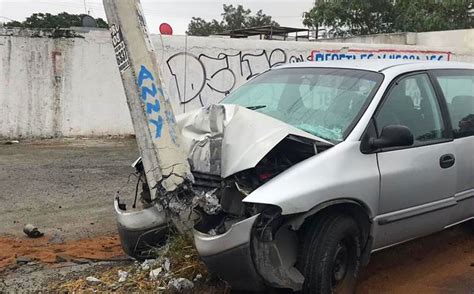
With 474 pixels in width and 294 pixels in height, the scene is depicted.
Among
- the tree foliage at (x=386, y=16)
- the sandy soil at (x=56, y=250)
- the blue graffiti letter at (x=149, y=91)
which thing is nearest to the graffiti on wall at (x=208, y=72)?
the sandy soil at (x=56, y=250)

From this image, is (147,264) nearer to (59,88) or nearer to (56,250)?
(56,250)

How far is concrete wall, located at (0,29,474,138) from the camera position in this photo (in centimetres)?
1082

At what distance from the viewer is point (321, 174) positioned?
11.2ft

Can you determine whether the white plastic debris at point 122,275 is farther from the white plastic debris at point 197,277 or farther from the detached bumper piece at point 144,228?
the white plastic debris at point 197,277

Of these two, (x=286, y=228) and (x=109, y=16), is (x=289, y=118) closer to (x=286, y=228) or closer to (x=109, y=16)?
(x=286, y=228)

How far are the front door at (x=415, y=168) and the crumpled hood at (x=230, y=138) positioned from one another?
693 mm

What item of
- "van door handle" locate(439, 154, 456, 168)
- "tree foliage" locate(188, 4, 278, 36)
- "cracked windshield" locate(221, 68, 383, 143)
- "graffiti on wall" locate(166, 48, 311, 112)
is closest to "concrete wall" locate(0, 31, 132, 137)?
"graffiti on wall" locate(166, 48, 311, 112)

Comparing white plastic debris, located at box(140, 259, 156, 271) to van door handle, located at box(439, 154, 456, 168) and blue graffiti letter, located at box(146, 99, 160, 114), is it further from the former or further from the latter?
van door handle, located at box(439, 154, 456, 168)

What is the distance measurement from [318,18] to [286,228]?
29.0 m

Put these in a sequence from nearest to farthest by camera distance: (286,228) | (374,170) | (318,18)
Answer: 1. (286,228)
2. (374,170)
3. (318,18)

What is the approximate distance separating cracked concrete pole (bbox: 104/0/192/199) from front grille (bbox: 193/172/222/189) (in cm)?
20

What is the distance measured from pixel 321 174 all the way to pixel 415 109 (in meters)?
1.37

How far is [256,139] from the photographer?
3.55 metres

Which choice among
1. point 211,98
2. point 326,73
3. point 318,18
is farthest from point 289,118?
point 318,18
